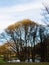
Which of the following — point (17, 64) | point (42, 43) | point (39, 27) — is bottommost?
point (17, 64)

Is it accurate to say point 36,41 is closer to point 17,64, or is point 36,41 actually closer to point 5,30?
point 5,30

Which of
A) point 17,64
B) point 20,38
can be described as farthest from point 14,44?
point 17,64

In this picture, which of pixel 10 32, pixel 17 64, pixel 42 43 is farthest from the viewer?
pixel 10 32

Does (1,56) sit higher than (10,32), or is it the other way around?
(10,32)

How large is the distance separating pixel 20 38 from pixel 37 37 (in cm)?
341

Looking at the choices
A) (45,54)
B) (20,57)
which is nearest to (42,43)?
(45,54)

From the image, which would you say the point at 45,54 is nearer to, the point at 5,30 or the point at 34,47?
the point at 34,47

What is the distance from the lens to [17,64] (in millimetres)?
33156

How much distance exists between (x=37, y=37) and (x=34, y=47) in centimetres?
206

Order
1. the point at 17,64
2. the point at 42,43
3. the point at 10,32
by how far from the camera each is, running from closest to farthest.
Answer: the point at 17,64
the point at 42,43
the point at 10,32

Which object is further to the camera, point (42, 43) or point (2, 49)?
point (2, 49)

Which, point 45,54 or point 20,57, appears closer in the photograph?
point 45,54

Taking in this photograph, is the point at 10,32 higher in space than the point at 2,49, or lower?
higher

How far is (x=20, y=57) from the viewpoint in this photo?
51.5 m
